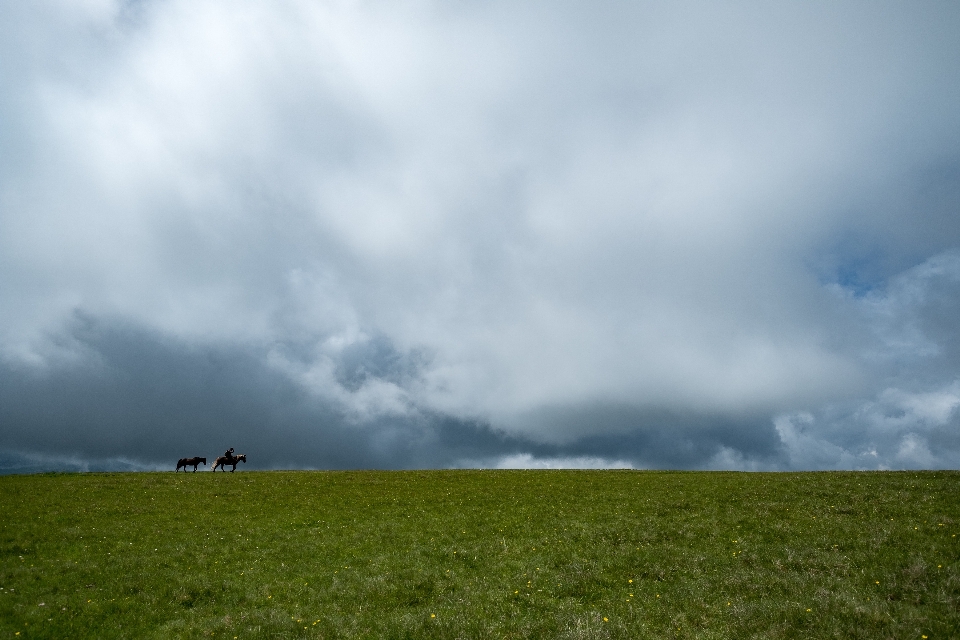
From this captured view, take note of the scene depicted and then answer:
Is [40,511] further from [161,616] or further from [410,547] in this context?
[410,547]

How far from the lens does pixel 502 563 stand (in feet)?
83.7

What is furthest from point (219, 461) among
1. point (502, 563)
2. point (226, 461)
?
point (502, 563)

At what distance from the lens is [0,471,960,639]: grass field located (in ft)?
61.4

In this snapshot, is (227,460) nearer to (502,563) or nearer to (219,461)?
(219,461)

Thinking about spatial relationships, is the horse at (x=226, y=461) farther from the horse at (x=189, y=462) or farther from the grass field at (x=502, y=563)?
the grass field at (x=502, y=563)

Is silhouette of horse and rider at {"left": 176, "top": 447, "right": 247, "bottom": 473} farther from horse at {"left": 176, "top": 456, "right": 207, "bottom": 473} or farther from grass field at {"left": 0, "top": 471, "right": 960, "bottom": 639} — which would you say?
grass field at {"left": 0, "top": 471, "right": 960, "bottom": 639}

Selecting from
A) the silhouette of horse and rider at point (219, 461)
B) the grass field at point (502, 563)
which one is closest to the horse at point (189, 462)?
the silhouette of horse and rider at point (219, 461)

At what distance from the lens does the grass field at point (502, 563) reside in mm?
18719

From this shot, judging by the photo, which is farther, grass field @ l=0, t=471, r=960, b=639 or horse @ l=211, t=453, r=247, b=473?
horse @ l=211, t=453, r=247, b=473

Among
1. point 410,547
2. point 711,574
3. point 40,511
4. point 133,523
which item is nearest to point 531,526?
point 410,547

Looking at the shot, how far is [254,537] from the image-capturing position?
31812 millimetres

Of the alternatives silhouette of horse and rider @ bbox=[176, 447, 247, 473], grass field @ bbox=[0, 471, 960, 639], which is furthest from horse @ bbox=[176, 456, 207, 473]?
grass field @ bbox=[0, 471, 960, 639]

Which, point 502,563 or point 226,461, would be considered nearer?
point 502,563

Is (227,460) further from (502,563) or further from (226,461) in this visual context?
(502,563)
